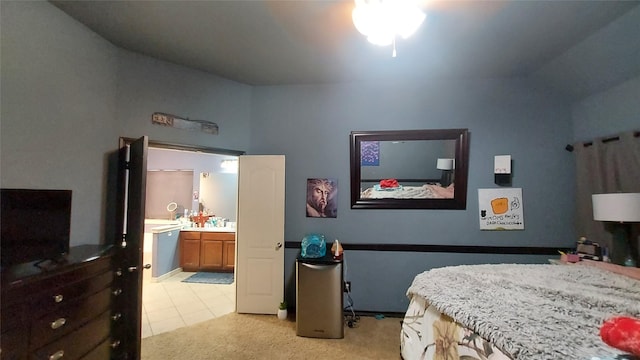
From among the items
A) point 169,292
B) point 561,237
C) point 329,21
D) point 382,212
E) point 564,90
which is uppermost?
point 329,21

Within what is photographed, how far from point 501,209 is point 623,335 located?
221 cm

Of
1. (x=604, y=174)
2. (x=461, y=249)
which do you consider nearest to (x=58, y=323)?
(x=461, y=249)

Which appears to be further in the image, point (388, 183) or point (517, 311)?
point (388, 183)

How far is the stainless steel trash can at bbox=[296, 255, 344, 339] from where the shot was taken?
8.86 feet

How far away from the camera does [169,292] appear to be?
4.02 metres

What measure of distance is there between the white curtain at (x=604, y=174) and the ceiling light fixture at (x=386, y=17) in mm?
2467

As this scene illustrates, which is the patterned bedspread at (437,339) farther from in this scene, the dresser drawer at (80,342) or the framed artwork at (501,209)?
the dresser drawer at (80,342)

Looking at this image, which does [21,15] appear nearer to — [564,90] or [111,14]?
[111,14]

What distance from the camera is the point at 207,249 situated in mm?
4973

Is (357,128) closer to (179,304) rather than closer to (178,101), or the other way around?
(178,101)

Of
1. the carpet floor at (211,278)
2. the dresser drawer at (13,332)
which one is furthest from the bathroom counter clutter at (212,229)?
the dresser drawer at (13,332)

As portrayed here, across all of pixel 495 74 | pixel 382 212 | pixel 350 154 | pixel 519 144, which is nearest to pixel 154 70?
pixel 350 154

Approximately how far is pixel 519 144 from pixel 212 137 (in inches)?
144

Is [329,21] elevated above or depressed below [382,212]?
above
